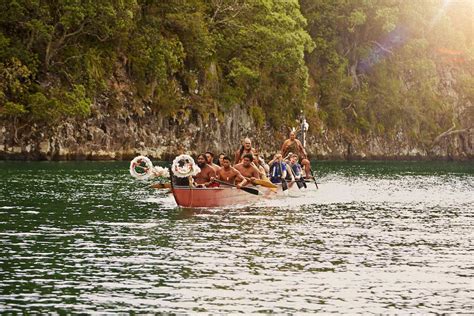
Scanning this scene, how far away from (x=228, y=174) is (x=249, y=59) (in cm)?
5356

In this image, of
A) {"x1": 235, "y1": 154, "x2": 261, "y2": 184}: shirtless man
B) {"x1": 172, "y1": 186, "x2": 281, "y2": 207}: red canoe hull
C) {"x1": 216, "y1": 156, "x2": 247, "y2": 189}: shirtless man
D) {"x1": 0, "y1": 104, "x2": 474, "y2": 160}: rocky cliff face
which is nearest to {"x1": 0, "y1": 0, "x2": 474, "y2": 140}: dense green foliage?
{"x1": 0, "y1": 104, "x2": 474, "y2": 160}: rocky cliff face

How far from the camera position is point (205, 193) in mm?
35219

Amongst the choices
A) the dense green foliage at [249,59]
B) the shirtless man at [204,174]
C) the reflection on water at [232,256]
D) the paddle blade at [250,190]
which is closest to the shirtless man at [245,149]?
the reflection on water at [232,256]

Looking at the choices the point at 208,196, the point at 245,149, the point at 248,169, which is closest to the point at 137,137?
the point at 245,149

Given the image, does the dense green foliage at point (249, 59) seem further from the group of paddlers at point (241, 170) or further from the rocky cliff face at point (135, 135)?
the group of paddlers at point (241, 170)

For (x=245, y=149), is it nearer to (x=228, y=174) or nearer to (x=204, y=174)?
(x=228, y=174)

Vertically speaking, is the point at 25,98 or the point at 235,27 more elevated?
the point at 235,27

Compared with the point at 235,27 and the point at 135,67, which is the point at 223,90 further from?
the point at 135,67

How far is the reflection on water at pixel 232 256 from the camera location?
17797mm

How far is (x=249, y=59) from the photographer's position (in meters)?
90.8

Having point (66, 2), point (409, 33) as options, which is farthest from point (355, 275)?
point (409, 33)

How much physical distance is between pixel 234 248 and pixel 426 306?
24.4 ft

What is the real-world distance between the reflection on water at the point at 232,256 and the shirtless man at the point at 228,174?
Result: 1079 mm

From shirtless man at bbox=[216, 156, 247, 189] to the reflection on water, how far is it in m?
1.08
